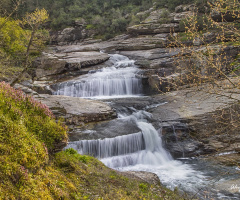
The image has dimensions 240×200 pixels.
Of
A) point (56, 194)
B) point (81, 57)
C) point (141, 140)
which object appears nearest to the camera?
point (56, 194)

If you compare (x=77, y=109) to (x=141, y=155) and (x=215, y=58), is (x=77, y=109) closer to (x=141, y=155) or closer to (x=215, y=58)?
(x=141, y=155)

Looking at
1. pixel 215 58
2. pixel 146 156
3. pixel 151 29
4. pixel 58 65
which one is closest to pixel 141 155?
pixel 146 156

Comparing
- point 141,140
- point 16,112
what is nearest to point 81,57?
point 141,140

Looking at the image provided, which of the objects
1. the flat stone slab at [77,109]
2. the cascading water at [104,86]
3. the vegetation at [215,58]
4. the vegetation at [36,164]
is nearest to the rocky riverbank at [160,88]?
the flat stone slab at [77,109]

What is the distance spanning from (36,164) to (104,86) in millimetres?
17055

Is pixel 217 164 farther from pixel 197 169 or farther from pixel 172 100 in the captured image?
pixel 172 100

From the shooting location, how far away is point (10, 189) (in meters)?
2.53

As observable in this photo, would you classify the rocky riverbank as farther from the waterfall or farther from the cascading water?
the cascading water

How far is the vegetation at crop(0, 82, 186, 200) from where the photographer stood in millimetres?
2746

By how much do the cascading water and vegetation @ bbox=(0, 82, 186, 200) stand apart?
47.7 ft

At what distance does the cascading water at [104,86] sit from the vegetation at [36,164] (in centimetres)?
1454

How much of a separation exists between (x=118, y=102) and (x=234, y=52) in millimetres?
13837

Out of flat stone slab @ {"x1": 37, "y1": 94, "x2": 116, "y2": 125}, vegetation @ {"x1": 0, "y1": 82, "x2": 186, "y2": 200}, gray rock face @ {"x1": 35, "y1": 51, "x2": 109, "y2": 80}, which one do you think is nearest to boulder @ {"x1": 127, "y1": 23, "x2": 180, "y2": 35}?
gray rock face @ {"x1": 35, "y1": 51, "x2": 109, "y2": 80}

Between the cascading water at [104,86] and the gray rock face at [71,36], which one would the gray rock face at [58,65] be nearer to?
the cascading water at [104,86]
